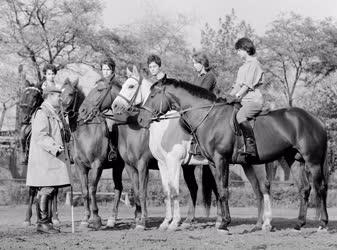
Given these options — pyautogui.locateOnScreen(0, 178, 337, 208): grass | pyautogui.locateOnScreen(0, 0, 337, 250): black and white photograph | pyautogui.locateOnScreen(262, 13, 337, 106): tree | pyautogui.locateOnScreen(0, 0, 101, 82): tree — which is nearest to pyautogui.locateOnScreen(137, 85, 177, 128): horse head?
pyautogui.locateOnScreen(0, 0, 337, 250): black and white photograph

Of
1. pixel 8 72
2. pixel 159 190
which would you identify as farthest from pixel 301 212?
pixel 8 72

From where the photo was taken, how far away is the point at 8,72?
1699 inches

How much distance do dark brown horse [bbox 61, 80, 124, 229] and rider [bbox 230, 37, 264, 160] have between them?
Answer: 292cm

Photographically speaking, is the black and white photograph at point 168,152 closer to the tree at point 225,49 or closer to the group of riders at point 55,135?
the group of riders at point 55,135

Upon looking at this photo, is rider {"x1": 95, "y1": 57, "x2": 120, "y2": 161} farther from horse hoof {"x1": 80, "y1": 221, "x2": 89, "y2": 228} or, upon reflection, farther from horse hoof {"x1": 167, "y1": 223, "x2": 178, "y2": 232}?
horse hoof {"x1": 167, "y1": 223, "x2": 178, "y2": 232}

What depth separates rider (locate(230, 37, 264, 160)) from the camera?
1257 centimetres

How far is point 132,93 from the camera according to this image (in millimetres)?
14352

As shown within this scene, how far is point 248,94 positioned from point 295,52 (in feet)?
143

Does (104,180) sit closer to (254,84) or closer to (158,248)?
(254,84)

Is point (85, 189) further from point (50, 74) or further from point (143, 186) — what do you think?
point (50, 74)

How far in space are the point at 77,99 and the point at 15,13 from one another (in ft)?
104

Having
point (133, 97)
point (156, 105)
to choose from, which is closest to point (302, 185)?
point (156, 105)

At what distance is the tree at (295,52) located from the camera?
177 ft

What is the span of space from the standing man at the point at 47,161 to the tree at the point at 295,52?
141 feet
